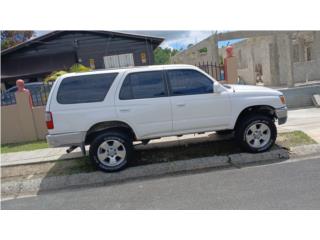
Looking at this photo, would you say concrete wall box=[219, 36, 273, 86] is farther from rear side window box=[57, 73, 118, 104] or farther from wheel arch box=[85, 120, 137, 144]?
rear side window box=[57, 73, 118, 104]

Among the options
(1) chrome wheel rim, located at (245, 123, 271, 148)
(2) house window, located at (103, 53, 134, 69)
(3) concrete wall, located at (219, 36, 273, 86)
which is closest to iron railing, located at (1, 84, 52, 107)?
(1) chrome wheel rim, located at (245, 123, 271, 148)

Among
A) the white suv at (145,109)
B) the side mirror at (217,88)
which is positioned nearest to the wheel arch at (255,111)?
the white suv at (145,109)

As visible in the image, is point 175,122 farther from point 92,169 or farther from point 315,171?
point 315,171

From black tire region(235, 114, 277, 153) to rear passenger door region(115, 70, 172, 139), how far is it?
144 centimetres

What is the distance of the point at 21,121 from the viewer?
873 cm

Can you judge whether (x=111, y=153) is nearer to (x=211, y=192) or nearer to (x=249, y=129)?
(x=211, y=192)

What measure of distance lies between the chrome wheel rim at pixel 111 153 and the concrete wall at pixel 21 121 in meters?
4.17

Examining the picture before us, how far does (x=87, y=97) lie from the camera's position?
17.5 feet

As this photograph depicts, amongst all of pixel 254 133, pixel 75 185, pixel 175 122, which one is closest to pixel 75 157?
pixel 75 185

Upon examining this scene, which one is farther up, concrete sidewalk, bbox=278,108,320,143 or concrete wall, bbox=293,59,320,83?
concrete wall, bbox=293,59,320,83

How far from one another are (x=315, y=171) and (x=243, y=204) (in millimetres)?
1747

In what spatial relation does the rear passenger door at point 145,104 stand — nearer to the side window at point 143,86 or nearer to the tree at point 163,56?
the side window at point 143,86

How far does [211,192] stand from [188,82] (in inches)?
90.2

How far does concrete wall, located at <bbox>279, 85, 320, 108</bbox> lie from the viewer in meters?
10.2
